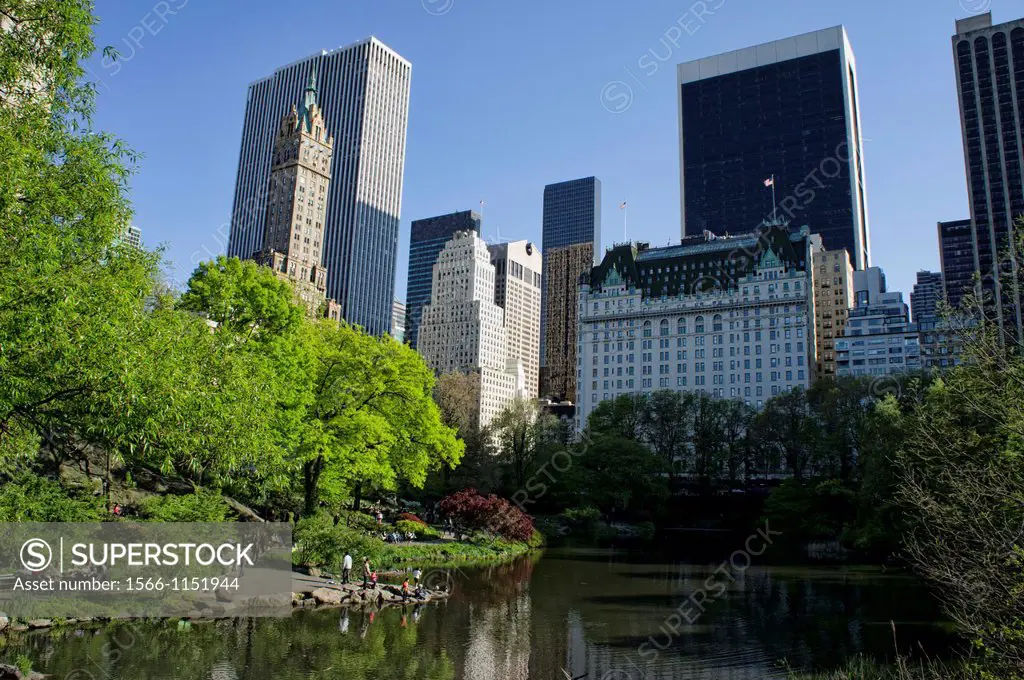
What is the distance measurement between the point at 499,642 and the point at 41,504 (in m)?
15.7

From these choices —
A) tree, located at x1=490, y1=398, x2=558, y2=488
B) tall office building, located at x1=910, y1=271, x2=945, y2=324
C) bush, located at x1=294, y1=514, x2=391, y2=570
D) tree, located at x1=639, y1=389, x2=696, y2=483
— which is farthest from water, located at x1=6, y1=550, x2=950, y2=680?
tall office building, located at x1=910, y1=271, x2=945, y2=324

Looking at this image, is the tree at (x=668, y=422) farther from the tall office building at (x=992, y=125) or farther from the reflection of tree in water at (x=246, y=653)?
the tall office building at (x=992, y=125)

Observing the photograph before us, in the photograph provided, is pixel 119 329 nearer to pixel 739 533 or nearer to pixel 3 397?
pixel 3 397

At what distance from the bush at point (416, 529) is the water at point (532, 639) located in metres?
14.7

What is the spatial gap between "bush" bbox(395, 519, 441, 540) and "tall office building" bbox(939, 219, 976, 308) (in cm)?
17092

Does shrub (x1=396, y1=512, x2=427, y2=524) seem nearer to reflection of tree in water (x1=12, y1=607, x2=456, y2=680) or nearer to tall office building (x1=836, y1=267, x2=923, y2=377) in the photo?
→ reflection of tree in water (x1=12, y1=607, x2=456, y2=680)

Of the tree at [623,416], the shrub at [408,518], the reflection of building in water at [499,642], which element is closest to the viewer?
the reflection of building in water at [499,642]

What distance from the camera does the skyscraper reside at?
176 m

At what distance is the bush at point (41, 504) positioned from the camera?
22688 mm

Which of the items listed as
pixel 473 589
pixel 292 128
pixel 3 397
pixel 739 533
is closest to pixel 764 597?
pixel 473 589

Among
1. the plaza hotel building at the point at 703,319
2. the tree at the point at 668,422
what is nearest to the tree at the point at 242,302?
the tree at the point at 668,422

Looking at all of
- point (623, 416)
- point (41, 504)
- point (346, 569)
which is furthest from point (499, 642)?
point (623, 416)

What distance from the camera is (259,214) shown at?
655ft

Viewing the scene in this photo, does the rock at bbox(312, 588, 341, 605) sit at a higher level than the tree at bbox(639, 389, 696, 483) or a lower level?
lower
